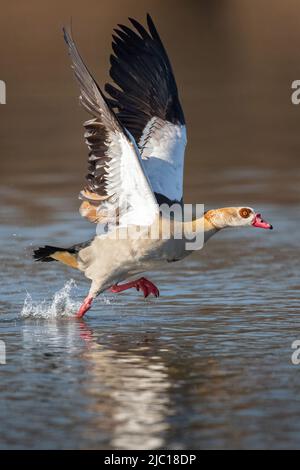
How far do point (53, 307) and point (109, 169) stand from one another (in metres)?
1.40

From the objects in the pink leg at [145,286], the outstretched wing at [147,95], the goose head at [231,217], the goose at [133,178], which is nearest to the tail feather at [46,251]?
the goose at [133,178]

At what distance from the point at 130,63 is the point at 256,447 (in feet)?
18.3

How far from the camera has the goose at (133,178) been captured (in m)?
9.64

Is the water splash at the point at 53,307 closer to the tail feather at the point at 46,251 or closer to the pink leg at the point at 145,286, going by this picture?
the tail feather at the point at 46,251

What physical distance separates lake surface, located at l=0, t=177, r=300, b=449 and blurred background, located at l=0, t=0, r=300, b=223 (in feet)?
10.8

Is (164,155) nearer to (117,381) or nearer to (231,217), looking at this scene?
(231,217)

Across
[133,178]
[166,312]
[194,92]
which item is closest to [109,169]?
[133,178]

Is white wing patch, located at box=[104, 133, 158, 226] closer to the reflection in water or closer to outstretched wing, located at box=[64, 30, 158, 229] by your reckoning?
outstretched wing, located at box=[64, 30, 158, 229]

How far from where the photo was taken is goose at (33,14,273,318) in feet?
31.6

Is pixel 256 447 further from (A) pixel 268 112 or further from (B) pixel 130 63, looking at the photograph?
(A) pixel 268 112

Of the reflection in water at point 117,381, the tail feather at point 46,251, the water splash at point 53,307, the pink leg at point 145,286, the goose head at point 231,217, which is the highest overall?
the goose head at point 231,217

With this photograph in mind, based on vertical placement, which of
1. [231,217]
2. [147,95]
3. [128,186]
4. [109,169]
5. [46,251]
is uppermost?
[147,95]

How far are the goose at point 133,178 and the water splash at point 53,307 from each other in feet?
0.78

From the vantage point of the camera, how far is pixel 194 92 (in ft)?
87.6
